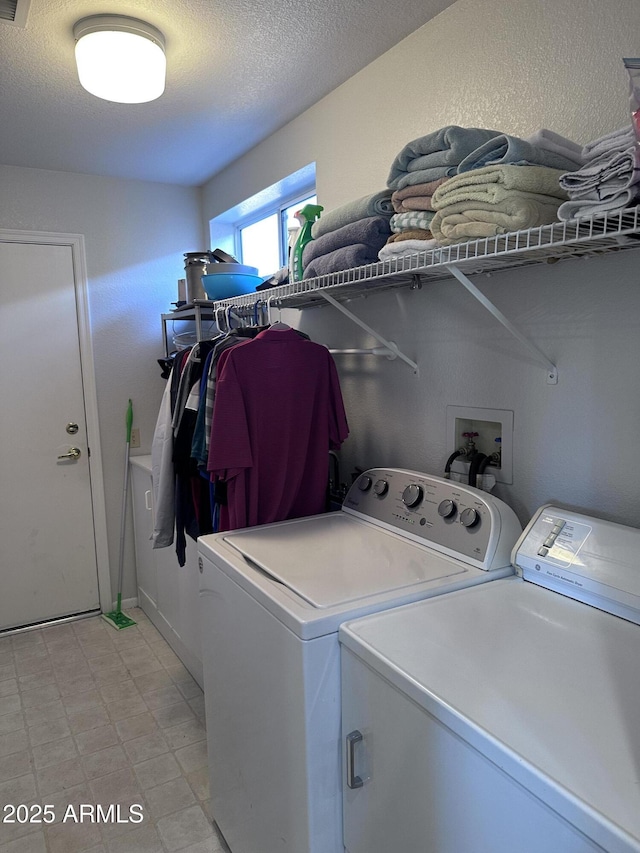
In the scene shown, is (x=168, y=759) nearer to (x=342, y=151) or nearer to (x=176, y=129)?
(x=342, y=151)

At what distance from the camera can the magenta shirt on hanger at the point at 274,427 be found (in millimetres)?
1792

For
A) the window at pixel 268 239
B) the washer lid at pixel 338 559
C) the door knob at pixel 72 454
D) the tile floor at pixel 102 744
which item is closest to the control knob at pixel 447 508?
the washer lid at pixel 338 559

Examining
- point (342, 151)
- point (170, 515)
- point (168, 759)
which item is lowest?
point (168, 759)

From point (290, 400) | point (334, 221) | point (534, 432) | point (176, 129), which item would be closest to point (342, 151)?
point (334, 221)

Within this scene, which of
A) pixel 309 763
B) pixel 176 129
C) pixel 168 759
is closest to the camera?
pixel 309 763

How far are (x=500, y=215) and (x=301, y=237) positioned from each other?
0.97m

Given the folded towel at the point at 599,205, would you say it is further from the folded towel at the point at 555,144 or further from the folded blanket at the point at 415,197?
the folded blanket at the point at 415,197

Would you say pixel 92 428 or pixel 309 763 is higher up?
pixel 92 428

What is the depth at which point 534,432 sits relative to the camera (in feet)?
4.97

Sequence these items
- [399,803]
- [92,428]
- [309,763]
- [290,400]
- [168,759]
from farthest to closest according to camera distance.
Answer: [92,428], [168,759], [290,400], [309,763], [399,803]

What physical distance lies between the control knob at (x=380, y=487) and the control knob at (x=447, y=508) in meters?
0.26

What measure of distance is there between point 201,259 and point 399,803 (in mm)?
2534

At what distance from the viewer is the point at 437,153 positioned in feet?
4.44

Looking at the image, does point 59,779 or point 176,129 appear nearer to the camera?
point 59,779
